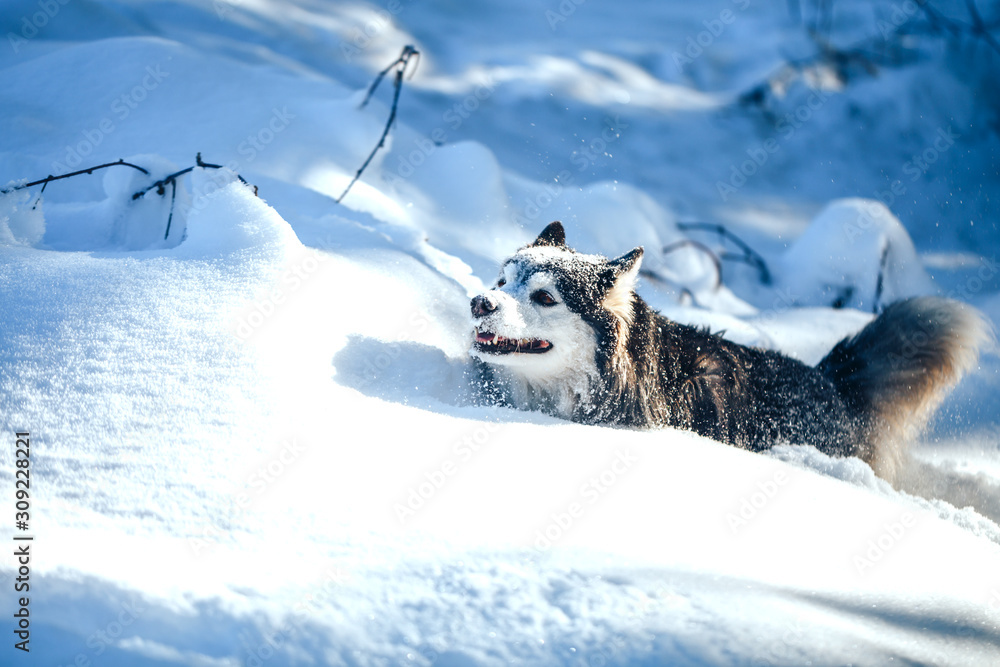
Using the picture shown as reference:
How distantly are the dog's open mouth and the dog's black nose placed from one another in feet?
0.28

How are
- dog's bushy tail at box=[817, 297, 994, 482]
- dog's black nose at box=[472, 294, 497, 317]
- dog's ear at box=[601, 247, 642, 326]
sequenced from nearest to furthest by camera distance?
1. dog's black nose at box=[472, 294, 497, 317]
2. dog's ear at box=[601, 247, 642, 326]
3. dog's bushy tail at box=[817, 297, 994, 482]

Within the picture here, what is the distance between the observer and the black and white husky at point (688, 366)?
2.38 m

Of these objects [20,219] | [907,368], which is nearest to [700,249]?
[907,368]

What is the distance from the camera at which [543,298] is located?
7.82 ft

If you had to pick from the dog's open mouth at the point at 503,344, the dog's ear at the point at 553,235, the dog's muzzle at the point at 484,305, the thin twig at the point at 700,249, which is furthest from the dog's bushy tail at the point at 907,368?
the thin twig at the point at 700,249

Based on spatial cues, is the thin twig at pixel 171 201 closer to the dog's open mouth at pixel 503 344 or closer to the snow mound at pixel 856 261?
the dog's open mouth at pixel 503 344

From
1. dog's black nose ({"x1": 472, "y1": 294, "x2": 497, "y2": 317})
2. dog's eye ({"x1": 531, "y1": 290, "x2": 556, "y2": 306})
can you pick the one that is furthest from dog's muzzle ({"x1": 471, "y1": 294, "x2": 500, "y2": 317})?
dog's eye ({"x1": 531, "y1": 290, "x2": 556, "y2": 306})

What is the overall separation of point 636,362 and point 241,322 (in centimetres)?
141

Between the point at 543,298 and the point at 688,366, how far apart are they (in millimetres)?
702

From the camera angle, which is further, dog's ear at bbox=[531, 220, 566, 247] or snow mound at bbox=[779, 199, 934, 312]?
snow mound at bbox=[779, 199, 934, 312]

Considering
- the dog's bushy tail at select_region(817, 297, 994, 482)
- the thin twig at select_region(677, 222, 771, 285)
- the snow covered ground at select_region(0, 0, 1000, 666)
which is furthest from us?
the thin twig at select_region(677, 222, 771, 285)

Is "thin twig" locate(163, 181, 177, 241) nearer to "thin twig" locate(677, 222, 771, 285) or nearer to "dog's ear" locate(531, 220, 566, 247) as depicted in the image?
"dog's ear" locate(531, 220, 566, 247)

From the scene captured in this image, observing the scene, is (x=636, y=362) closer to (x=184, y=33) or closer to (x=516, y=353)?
(x=516, y=353)

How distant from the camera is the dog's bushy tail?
289 cm
